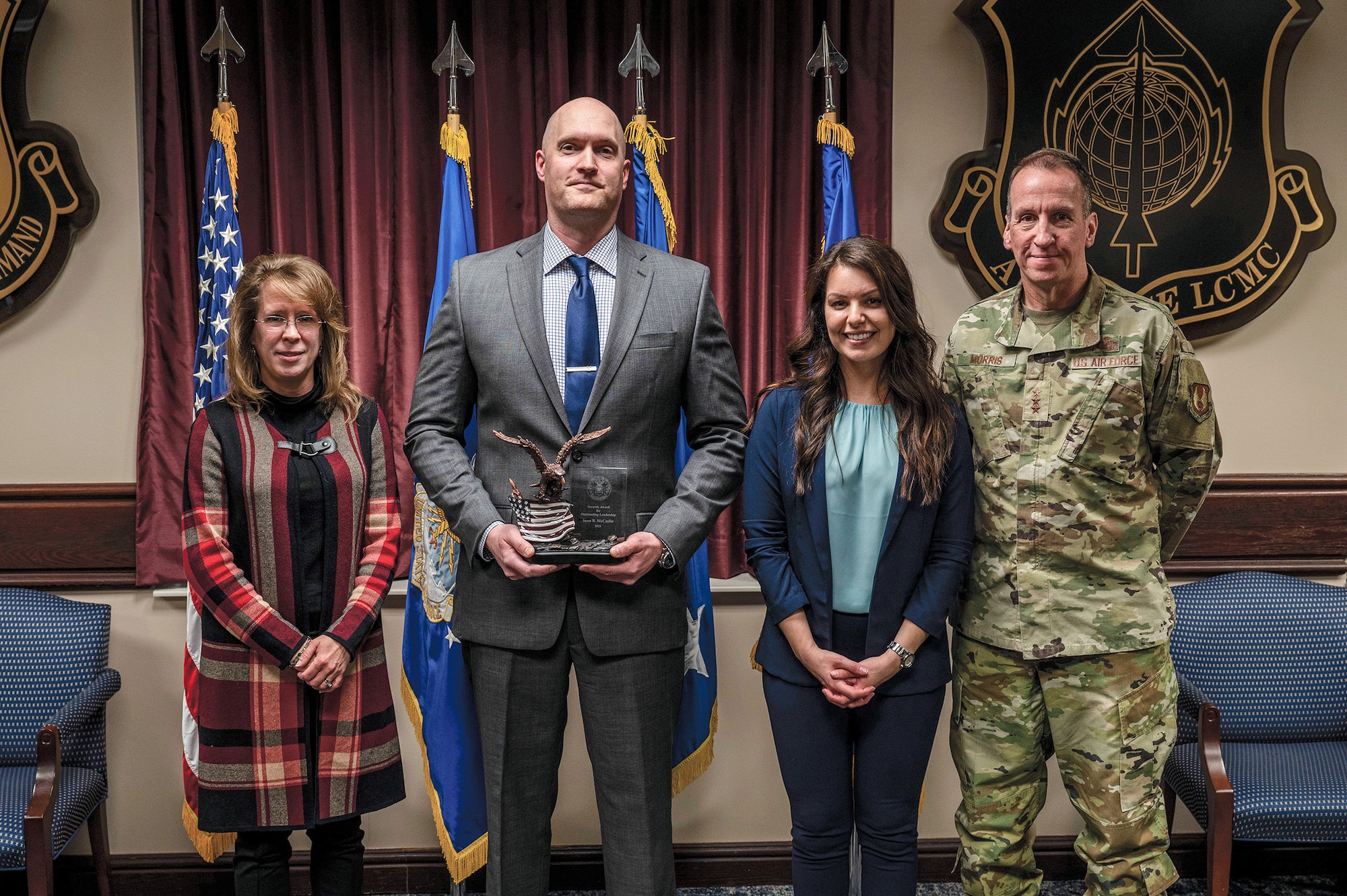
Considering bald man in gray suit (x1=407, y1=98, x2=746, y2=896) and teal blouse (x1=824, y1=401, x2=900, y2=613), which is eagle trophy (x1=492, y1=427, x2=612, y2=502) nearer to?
bald man in gray suit (x1=407, y1=98, x2=746, y2=896)

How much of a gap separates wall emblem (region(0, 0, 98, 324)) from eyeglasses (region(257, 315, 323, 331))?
107 centimetres

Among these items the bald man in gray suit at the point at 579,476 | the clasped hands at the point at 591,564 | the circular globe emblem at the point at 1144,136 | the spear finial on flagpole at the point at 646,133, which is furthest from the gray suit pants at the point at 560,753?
the circular globe emblem at the point at 1144,136

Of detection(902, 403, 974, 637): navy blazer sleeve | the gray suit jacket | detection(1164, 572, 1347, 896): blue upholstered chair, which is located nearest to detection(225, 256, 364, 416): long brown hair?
the gray suit jacket

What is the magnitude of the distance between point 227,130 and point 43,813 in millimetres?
1696

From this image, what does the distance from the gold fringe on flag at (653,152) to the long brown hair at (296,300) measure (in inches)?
34.3

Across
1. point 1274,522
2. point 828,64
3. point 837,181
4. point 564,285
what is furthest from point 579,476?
point 1274,522

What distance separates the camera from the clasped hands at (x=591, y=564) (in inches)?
65.2

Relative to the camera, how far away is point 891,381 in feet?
6.05

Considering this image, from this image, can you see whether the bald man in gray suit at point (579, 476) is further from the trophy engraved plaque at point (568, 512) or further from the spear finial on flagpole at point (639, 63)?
the spear finial on flagpole at point (639, 63)

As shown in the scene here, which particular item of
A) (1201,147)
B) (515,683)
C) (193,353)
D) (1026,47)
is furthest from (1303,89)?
(193,353)

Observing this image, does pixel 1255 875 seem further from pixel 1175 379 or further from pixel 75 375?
pixel 75 375

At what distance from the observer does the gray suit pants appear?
1767 millimetres

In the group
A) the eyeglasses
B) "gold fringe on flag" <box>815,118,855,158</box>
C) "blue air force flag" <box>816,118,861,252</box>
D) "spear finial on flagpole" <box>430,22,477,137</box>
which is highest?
"spear finial on flagpole" <box>430,22,477,137</box>

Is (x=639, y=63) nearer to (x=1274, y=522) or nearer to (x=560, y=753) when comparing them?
(x=560, y=753)
